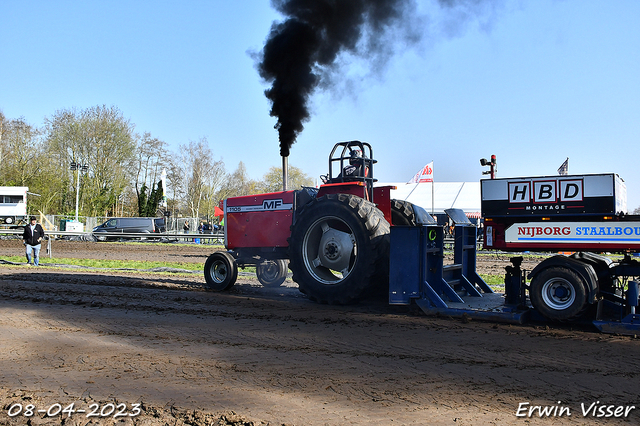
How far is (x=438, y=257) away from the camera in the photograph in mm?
7211

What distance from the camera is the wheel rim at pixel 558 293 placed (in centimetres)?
604

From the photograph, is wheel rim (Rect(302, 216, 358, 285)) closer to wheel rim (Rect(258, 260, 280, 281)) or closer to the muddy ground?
the muddy ground

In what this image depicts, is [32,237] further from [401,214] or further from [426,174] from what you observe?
[426,174]

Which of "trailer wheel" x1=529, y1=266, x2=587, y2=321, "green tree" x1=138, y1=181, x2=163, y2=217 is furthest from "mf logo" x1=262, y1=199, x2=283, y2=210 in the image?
"green tree" x1=138, y1=181, x2=163, y2=217

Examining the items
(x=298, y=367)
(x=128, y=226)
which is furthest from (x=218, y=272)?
(x=128, y=226)

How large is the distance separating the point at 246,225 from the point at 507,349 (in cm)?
570

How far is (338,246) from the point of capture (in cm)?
784

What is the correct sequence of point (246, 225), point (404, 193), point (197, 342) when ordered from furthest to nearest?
point (404, 193)
point (246, 225)
point (197, 342)

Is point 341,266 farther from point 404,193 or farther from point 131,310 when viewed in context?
point 404,193

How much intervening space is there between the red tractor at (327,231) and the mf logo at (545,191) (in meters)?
1.84

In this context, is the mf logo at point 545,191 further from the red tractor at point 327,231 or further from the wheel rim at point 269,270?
the wheel rim at point 269,270

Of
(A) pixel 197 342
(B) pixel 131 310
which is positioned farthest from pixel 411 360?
(B) pixel 131 310

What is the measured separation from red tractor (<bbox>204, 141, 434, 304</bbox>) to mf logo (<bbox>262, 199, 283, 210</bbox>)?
2 centimetres

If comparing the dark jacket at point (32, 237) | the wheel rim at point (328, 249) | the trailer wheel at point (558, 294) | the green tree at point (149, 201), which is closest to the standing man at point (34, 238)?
the dark jacket at point (32, 237)
